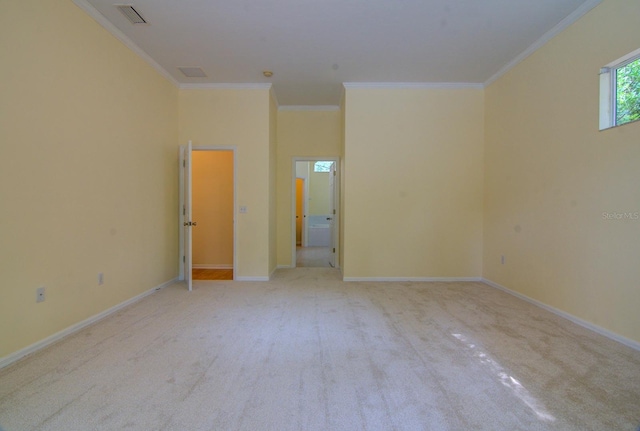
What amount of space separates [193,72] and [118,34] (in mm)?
1120

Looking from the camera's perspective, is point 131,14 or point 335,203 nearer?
point 131,14

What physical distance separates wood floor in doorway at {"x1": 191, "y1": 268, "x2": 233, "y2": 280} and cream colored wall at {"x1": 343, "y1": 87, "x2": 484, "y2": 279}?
2.01 m

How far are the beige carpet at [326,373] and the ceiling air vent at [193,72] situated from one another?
10.2 feet

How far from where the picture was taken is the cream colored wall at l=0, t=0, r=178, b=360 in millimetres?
2291

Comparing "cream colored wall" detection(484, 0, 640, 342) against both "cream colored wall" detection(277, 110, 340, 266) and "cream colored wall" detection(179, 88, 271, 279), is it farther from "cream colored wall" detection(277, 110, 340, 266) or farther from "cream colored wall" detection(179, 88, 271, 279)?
"cream colored wall" detection(179, 88, 271, 279)

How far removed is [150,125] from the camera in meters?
4.16

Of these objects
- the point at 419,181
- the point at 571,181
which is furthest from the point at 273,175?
the point at 571,181

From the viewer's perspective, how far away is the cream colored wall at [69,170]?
229 centimetres

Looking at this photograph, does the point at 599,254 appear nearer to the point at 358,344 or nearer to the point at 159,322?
the point at 358,344

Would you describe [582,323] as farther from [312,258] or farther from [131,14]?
[131,14]

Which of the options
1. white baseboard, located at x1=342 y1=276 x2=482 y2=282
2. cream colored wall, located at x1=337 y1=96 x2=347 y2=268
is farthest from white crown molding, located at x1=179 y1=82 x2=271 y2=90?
white baseboard, located at x1=342 y1=276 x2=482 y2=282

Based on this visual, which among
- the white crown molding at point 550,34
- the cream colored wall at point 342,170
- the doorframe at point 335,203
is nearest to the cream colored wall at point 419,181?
the cream colored wall at point 342,170

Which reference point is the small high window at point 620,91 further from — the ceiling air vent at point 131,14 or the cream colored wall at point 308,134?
the ceiling air vent at point 131,14

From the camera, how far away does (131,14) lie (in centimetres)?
313
